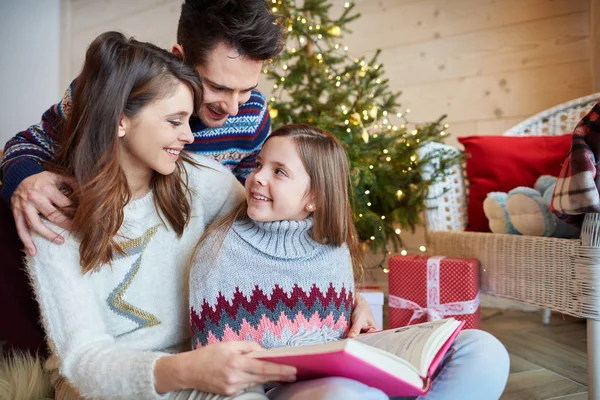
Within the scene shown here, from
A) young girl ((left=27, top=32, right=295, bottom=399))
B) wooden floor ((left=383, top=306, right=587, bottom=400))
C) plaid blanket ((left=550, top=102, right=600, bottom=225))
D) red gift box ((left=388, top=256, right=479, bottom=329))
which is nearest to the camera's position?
young girl ((left=27, top=32, right=295, bottom=399))

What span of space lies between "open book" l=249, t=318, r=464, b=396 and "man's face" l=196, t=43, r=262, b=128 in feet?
2.34

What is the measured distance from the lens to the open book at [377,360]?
2.19 feet

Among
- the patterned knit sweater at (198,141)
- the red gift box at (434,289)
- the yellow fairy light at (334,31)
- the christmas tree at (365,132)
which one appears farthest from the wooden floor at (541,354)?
the yellow fairy light at (334,31)

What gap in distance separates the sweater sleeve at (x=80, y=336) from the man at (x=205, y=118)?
147 mm

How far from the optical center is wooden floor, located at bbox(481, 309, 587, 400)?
→ 147 centimetres

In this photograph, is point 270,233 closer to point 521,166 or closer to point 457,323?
point 457,323

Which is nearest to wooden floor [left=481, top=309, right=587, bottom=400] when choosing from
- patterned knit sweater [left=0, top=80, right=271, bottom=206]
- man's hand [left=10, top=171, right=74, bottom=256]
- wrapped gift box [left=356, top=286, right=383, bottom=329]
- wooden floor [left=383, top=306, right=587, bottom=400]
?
wooden floor [left=383, top=306, right=587, bottom=400]

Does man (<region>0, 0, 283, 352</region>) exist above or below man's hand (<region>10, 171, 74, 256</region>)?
above

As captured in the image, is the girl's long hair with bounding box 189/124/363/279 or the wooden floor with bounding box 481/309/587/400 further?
the wooden floor with bounding box 481/309/587/400

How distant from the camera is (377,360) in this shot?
0.68 metres

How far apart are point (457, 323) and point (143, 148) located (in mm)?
635

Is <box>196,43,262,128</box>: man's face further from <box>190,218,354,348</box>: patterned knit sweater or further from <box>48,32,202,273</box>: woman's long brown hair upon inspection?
<box>190,218,354,348</box>: patterned knit sweater

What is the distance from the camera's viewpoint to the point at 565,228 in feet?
4.76

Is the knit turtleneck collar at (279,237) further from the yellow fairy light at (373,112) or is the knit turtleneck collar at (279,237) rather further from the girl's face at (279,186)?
the yellow fairy light at (373,112)
